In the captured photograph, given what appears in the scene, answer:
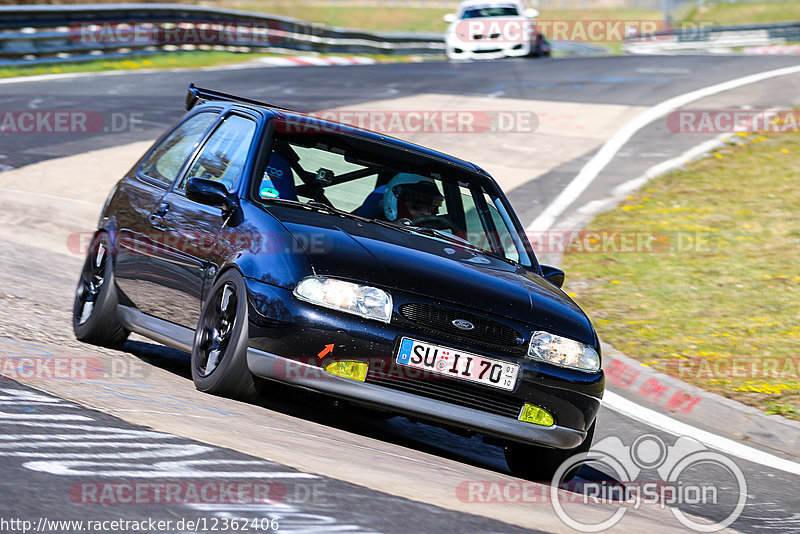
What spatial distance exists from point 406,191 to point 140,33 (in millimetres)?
20629

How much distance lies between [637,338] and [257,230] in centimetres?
434

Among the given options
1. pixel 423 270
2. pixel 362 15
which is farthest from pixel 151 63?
pixel 362 15

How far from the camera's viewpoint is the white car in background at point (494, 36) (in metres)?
32.0

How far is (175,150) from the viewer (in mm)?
7352

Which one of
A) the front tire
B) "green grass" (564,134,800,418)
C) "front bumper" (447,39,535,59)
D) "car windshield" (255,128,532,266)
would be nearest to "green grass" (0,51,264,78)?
"front bumper" (447,39,535,59)

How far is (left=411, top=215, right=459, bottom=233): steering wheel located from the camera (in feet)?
22.0

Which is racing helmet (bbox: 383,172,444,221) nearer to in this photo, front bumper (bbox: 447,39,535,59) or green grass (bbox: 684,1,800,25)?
front bumper (bbox: 447,39,535,59)

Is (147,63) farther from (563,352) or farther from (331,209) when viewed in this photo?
(563,352)

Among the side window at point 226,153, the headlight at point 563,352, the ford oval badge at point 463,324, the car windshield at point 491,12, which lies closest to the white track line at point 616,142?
the side window at point 226,153

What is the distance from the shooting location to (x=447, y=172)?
706 cm

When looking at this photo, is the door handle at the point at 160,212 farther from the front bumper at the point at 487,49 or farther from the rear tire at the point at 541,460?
the front bumper at the point at 487,49

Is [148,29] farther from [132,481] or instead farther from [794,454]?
[132,481]

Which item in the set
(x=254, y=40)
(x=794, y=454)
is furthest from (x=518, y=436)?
(x=254, y=40)

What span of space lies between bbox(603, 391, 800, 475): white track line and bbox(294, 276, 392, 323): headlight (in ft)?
9.08
